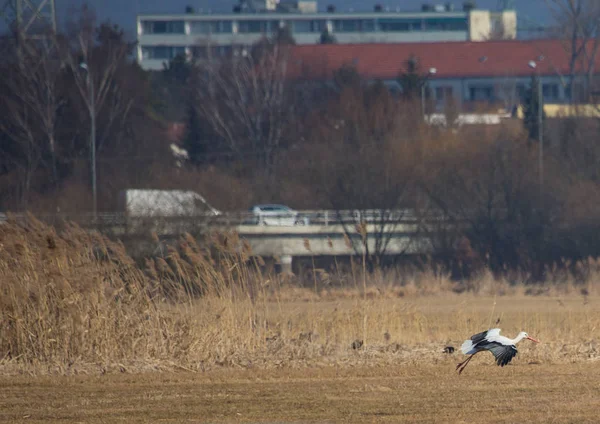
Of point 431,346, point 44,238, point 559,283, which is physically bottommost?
point 559,283

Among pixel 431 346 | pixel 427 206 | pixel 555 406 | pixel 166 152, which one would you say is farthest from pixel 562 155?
pixel 555 406

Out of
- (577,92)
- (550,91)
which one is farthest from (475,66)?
(577,92)

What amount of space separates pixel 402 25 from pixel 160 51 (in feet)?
91.7

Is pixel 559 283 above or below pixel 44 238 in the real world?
below

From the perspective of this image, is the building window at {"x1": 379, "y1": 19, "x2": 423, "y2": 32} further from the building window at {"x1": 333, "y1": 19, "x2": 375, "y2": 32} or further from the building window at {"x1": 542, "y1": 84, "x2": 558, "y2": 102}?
the building window at {"x1": 542, "y1": 84, "x2": 558, "y2": 102}

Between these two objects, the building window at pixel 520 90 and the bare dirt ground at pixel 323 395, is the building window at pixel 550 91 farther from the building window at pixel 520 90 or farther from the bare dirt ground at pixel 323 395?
the bare dirt ground at pixel 323 395

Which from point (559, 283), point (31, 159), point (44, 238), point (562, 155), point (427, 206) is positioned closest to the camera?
point (44, 238)

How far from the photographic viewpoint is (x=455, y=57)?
84438 mm

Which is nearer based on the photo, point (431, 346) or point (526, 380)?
point (526, 380)

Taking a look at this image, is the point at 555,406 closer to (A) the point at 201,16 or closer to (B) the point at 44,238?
(B) the point at 44,238

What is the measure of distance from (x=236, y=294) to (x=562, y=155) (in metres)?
31.0

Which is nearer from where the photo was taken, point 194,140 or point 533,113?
point 533,113

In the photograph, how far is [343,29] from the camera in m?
127

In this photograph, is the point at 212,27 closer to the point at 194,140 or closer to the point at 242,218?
the point at 194,140
